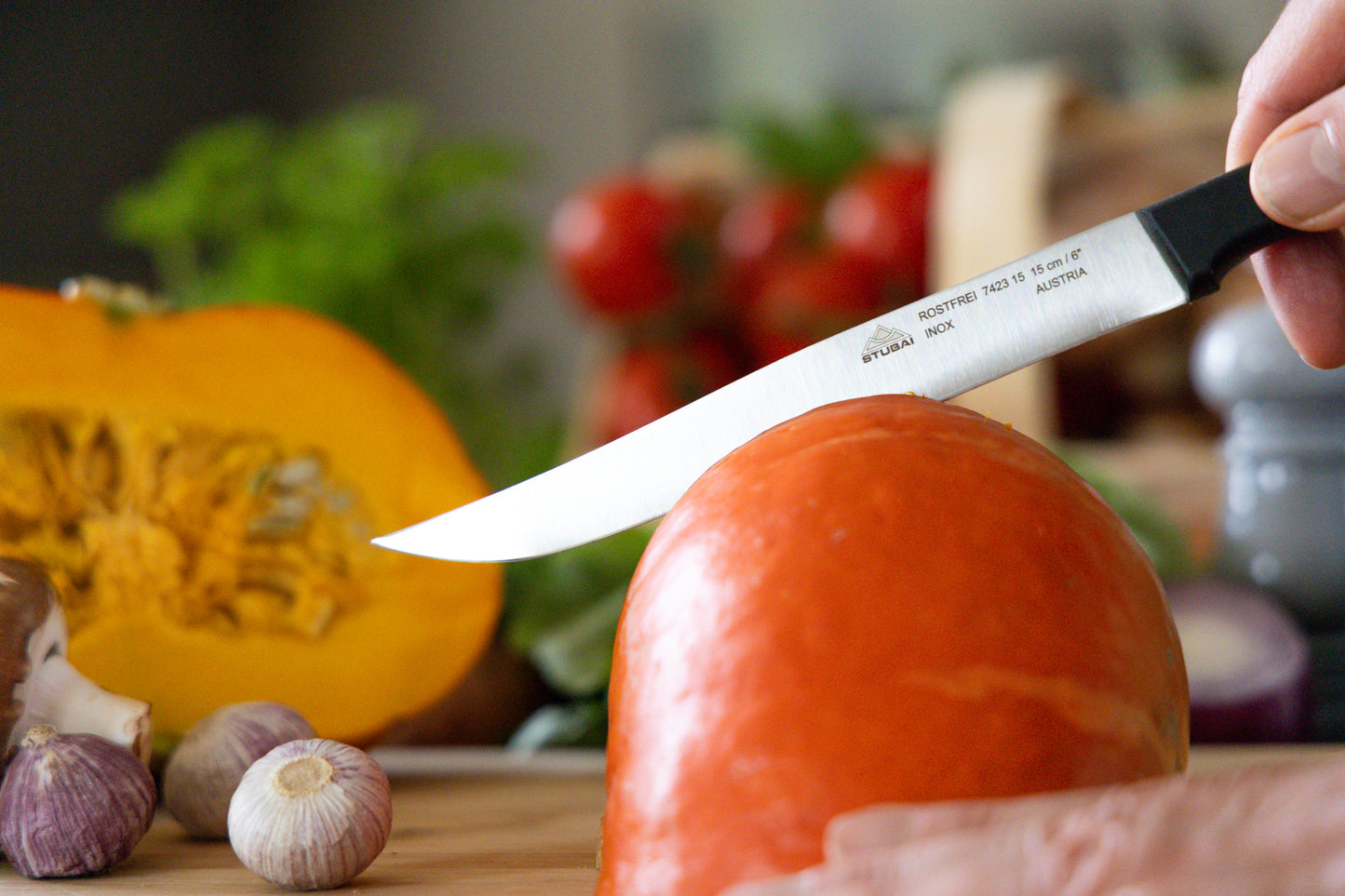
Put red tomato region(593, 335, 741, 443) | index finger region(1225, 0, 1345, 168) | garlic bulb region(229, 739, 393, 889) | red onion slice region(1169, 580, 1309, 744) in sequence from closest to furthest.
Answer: garlic bulb region(229, 739, 393, 889) → index finger region(1225, 0, 1345, 168) → red onion slice region(1169, 580, 1309, 744) → red tomato region(593, 335, 741, 443)

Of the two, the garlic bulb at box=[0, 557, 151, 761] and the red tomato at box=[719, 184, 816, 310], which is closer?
the garlic bulb at box=[0, 557, 151, 761]

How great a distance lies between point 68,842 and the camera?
51cm

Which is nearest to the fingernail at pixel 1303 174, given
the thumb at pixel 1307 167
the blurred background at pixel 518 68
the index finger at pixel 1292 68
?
the thumb at pixel 1307 167

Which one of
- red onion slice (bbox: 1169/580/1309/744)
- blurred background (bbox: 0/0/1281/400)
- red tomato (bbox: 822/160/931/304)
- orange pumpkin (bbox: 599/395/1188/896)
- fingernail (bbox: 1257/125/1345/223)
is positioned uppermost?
blurred background (bbox: 0/0/1281/400)

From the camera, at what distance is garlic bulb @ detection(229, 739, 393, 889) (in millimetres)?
500

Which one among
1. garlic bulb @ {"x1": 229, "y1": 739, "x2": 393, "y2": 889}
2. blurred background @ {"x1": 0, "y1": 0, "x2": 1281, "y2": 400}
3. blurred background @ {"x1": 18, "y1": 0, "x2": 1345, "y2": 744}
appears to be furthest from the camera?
blurred background @ {"x1": 0, "y1": 0, "x2": 1281, "y2": 400}

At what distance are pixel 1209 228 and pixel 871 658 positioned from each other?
0.35 m

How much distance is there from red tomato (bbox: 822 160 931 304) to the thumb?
4.00 feet

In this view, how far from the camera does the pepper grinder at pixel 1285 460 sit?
0.88m

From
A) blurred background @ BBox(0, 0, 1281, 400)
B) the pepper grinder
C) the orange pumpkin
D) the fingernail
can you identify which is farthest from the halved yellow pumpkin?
blurred background @ BBox(0, 0, 1281, 400)

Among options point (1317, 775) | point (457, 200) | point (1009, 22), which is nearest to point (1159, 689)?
point (1317, 775)

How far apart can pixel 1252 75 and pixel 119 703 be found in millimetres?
676

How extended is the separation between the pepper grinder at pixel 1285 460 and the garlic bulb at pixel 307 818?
0.70 m

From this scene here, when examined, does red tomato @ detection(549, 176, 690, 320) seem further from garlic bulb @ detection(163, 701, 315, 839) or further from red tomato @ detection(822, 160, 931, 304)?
garlic bulb @ detection(163, 701, 315, 839)
